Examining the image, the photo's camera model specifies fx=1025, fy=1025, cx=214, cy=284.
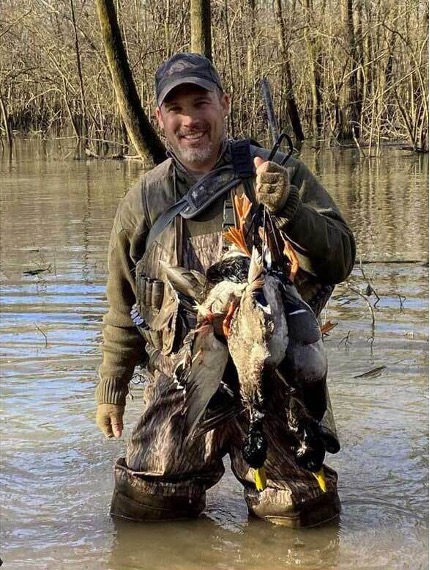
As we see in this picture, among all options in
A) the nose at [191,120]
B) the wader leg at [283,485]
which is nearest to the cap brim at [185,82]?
the nose at [191,120]

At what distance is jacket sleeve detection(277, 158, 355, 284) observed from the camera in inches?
142

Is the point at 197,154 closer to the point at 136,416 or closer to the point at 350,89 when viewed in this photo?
the point at 136,416

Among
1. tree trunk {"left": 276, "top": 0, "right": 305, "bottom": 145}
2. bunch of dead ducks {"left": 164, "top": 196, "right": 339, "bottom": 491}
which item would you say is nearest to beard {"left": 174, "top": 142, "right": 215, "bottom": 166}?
bunch of dead ducks {"left": 164, "top": 196, "right": 339, "bottom": 491}

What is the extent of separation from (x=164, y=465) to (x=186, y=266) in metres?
0.83

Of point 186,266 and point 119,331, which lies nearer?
point 186,266

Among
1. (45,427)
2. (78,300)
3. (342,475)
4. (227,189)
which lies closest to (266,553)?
(342,475)

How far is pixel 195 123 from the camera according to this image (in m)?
4.14

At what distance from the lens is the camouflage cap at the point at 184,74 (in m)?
4.09

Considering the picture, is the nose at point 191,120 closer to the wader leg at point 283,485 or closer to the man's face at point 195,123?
the man's face at point 195,123

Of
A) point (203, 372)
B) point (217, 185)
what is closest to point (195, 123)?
point (217, 185)

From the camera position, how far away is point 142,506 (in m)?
4.33

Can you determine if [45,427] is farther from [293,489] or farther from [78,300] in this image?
[78,300]

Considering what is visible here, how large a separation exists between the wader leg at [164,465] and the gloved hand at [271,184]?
111 centimetres

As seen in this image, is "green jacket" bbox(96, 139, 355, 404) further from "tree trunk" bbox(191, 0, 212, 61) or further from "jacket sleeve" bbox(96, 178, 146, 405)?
"tree trunk" bbox(191, 0, 212, 61)
